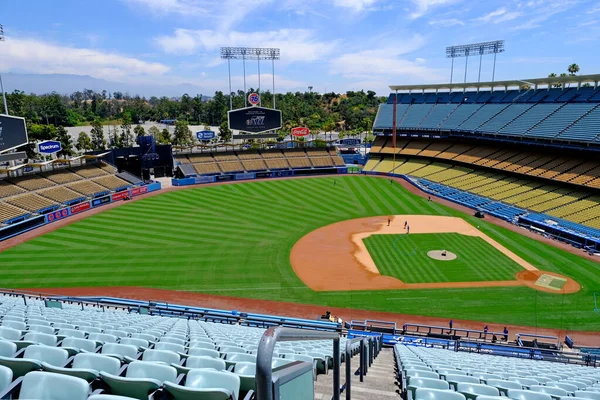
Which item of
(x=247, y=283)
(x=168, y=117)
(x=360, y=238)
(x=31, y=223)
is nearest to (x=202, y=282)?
(x=247, y=283)

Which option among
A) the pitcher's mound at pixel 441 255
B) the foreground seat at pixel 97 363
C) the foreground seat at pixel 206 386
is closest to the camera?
the foreground seat at pixel 206 386

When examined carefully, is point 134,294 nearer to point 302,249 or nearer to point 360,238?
point 302,249

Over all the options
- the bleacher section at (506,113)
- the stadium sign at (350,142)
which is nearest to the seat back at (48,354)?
the bleacher section at (506,113)

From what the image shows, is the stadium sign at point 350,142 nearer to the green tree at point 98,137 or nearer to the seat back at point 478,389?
the green tree at point 98,137

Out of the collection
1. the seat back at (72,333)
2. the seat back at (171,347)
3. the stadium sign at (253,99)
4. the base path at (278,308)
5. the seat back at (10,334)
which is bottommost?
the base path at (278,308)

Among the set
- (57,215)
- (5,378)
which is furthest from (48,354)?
(57,215)

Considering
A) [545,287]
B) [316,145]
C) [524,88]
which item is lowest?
[545,287]

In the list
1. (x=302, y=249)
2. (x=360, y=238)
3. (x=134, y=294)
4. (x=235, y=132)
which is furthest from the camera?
(x=235, y=132)
